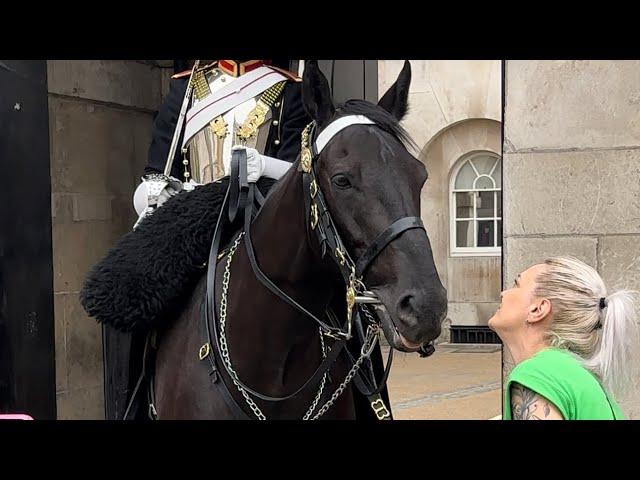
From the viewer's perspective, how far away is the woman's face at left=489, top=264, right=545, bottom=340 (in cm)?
218

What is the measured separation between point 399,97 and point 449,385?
6504 millimetres

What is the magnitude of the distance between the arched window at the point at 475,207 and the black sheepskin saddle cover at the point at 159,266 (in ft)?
31.5

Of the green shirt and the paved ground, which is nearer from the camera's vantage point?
the green shirt

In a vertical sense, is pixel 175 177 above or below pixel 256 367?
above

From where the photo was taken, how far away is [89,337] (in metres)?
6.00

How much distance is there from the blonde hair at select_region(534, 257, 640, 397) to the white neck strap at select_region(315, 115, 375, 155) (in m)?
0.87

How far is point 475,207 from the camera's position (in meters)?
12.9

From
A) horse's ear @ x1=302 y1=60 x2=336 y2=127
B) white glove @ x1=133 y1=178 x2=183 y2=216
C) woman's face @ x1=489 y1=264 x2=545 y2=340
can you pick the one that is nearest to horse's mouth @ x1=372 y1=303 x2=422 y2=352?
woman's face @ x1=489 y1=264 x2=545 y2=340

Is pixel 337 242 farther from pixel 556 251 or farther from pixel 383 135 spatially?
pixel 556 251

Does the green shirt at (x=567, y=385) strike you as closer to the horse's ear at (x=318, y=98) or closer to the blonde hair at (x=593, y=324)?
the blonde hair at (x=593, y=324)

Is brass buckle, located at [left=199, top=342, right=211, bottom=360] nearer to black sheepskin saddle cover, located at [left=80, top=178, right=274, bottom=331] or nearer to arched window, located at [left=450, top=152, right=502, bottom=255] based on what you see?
black sheepskin saddle cover, located at [left=80, top=178, right=274, bottom=331]

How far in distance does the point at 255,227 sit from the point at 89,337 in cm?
317
